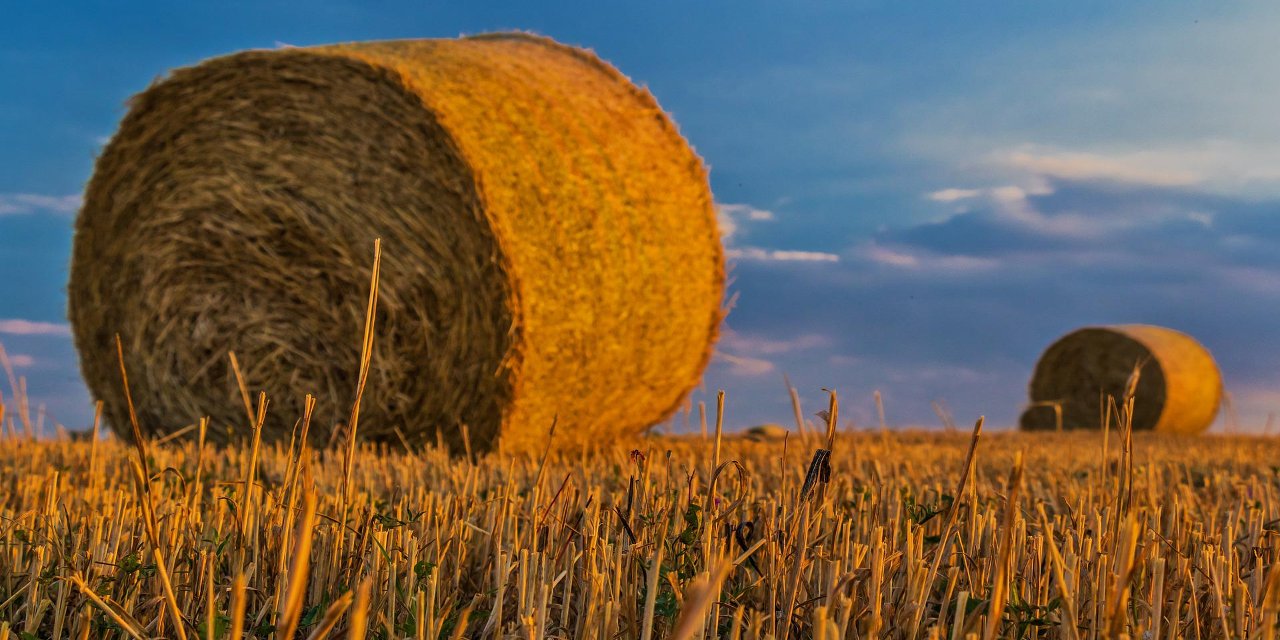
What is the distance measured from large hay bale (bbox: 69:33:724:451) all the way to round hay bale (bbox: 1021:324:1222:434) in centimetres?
730

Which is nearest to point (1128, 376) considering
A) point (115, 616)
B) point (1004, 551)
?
point (1004, 551)

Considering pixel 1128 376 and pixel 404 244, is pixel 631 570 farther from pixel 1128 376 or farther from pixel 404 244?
pixel 1128 376

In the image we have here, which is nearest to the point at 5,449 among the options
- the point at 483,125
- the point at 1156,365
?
the point at 483,125

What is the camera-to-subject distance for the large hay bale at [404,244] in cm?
533

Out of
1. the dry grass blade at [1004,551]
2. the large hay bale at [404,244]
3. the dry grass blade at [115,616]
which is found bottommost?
the dry grass blade at [115,616]

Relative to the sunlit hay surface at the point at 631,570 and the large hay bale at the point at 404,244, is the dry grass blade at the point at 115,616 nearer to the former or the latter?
the sunlit hay surface at the point at 631,570

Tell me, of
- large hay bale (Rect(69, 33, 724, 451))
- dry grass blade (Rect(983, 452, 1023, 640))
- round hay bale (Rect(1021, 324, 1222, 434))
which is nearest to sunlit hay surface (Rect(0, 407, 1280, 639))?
dry grass blade (Rect(983, 452, 1023, 640))

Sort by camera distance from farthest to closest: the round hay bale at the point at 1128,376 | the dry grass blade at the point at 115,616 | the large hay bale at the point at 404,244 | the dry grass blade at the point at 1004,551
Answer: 1. the round hay bale at the point at 1128,376
2. the large hay bale at the point at 404,244
3. the dry grass blade at the point at 115,616
4. the dry grass blade at the point at 1004,551

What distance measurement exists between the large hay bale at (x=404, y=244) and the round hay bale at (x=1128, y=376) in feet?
23.9

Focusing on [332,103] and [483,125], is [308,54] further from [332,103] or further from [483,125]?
[483,125]

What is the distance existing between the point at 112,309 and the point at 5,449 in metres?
1.35

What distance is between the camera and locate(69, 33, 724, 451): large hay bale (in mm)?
5328

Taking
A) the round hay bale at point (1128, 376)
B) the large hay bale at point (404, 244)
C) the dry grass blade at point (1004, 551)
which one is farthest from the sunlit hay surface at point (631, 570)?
the round hay bale at point (1128, 376)

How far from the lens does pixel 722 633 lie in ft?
5.72
